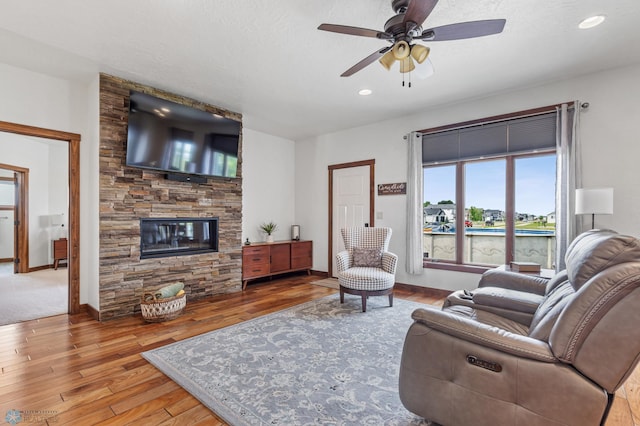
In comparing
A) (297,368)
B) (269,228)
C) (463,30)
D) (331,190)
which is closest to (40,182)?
(269,228)

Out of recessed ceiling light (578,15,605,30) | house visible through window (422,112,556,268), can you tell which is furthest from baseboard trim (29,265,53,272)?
recessed ceiling light (578,15,605,30)

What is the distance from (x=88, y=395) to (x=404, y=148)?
15.1 ft

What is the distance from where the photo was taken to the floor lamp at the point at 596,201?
276 centimetres

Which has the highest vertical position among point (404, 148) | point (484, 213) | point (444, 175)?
point (404, 148)

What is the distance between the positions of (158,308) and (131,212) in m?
1.21

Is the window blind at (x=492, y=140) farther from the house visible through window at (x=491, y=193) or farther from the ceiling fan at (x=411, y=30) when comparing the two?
the ceiling fan at (x=411, y=30)

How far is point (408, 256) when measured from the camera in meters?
4.56

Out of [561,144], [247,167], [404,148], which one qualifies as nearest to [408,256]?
[404,148]

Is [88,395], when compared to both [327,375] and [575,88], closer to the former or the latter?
[327,375]

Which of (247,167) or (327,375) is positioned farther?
(247,167)

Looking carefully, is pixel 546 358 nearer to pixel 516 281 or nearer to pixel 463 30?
pixel 516 281

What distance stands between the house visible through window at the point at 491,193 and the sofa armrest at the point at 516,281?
158cm

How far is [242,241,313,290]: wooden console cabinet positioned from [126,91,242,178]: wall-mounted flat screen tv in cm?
136

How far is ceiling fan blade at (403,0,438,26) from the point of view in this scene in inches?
68.1
